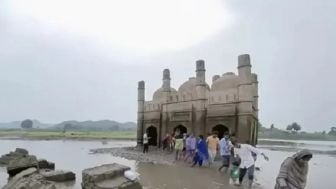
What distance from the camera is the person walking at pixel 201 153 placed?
17109 mm

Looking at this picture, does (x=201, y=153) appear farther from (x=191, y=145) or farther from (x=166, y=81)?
(x=166, y=81)

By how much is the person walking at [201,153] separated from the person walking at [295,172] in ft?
34.7

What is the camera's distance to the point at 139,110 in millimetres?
33344

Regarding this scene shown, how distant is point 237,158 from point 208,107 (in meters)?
11.7

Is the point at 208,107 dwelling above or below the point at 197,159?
above

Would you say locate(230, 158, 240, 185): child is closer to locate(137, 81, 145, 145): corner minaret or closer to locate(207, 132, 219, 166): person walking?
locate(207, 132, 219, 166): person walking

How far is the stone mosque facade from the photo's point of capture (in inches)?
822

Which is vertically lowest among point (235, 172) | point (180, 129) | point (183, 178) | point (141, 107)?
point (183, 178)

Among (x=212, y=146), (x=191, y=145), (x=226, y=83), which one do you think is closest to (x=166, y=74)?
(x=226, y=83)

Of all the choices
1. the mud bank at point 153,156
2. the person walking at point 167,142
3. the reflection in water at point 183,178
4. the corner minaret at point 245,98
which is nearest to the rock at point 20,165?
the reflection in water at point 183,178

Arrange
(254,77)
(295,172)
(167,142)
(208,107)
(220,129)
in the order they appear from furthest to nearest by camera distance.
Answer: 1. (167,142)
2. (254,77)
3. (220,129)
4. (208,107)
5. (295,172)

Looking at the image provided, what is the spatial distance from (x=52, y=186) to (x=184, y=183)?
4.48m

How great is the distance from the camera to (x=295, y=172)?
6.49 meters

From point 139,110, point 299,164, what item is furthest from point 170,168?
point 139,110
